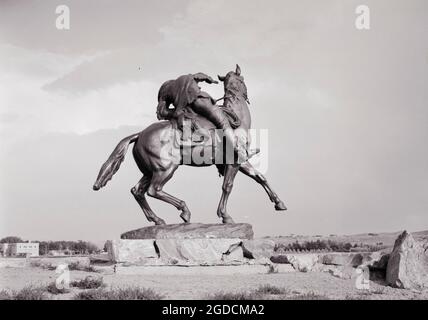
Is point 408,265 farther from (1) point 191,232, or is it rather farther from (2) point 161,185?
(2) point 161,185

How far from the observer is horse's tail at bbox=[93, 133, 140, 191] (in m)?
9.99

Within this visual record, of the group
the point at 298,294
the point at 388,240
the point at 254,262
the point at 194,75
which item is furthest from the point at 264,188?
the point at 388,240

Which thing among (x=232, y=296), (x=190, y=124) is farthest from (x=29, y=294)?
(x=190, y=124)

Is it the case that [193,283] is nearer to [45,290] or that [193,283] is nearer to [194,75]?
[45,290]

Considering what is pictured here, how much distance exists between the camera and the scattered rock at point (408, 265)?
8469 mm

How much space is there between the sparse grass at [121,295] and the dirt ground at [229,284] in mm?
165

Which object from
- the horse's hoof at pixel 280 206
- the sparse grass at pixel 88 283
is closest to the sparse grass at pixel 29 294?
the sparse grass at pixel 88 283

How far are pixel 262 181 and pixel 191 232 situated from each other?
1.84m

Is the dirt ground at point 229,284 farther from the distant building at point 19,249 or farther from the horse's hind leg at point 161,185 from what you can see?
the distant building at point 19,249

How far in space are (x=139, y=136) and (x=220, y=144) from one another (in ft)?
4.87

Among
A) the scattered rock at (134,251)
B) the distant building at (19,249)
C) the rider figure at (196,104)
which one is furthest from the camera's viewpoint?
the distant building at (19,249)

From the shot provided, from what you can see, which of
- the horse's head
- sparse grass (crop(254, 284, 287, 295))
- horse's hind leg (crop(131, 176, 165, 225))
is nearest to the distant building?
horse's hind leg (crop(131, 176, 165, 225))

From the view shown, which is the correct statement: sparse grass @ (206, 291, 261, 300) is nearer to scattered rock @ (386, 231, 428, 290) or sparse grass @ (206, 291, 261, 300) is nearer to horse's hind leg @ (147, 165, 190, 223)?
scattered rock @ (386, 231, 428, 290)

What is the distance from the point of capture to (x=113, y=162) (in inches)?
398
